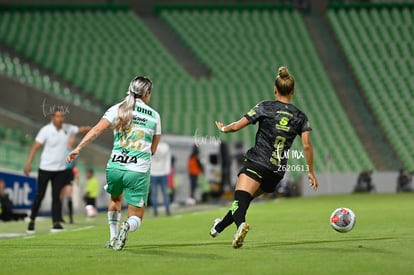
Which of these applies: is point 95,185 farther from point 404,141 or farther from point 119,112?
point 404,141

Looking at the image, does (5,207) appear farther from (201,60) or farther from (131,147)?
(201,60)

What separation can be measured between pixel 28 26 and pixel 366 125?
16.3m

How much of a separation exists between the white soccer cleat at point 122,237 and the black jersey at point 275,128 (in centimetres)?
175

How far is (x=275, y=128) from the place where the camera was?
444 inches

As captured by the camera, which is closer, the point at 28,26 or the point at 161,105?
the point at 161,105

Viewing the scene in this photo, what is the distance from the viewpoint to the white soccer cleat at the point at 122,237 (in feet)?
35.4

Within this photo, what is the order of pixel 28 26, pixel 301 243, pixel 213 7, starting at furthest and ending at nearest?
pixel 213 7
pixel 28 26
pixel 301 243

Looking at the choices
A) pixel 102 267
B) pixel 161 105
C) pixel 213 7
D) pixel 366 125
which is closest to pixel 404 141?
pixel 366 125

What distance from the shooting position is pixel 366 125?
134 ft

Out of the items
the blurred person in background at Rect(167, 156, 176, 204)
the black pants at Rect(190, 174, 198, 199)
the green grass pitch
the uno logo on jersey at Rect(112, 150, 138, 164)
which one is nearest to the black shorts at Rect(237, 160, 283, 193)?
the green grass pitch

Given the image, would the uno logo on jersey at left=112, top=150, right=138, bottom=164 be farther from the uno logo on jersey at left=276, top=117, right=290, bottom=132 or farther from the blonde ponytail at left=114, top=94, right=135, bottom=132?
the uno logo on jersey at left=276, top=117, right=290, bottom=132

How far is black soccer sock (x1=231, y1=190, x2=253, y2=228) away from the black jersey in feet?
1.41

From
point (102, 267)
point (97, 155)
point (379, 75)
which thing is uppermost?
point (379, 75)

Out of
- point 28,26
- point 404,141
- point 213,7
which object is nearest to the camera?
point 404,141
